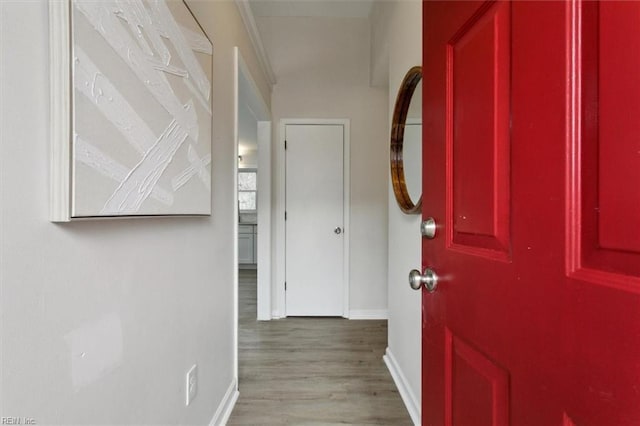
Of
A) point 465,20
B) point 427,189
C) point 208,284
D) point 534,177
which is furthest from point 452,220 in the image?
point 208,284

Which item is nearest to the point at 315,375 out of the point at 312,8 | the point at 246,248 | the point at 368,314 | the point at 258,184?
the point at 368,314

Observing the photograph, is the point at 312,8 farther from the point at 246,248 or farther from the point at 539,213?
the point at 246,248

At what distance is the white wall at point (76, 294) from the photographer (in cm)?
51

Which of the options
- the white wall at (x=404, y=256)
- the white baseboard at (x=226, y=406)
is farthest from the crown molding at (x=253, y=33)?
the white baseboard at (x=226, y=406)

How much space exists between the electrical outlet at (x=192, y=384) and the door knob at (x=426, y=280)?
931 mm

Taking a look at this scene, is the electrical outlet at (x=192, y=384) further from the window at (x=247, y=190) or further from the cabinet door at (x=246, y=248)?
the window at (x=247, y=190)

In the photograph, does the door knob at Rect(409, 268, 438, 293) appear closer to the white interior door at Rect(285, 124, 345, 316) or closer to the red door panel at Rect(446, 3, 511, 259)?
the red door panel at Rect(446, 3, 511, 259)

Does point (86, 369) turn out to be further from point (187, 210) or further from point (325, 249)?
point (325, 249)

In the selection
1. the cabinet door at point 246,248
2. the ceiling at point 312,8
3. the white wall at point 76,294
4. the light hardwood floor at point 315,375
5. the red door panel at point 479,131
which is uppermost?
the ceiling at point 312,8

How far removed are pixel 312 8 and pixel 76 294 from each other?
313 centimetres

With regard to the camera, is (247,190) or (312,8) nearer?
(312,8)

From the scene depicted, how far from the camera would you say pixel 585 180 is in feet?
1.41

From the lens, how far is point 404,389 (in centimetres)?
173

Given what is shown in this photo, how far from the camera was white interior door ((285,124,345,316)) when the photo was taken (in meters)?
3.07
